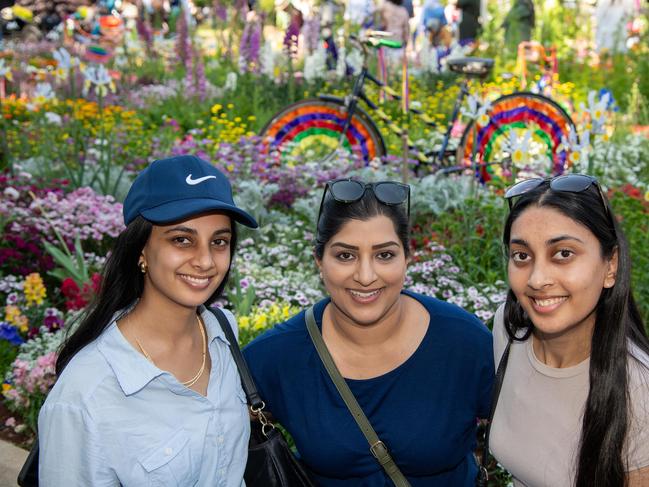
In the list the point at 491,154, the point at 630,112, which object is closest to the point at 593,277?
the point at 491,154

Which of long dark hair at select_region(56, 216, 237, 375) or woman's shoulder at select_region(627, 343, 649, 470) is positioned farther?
long dark hair at select_region(56, 216, 237, 375)

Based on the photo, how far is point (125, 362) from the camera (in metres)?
2.21

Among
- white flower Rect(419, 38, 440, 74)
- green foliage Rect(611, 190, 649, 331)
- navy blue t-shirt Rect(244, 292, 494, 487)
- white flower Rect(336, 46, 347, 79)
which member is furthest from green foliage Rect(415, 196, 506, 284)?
white flower Rect(419, 38, 440, 74)

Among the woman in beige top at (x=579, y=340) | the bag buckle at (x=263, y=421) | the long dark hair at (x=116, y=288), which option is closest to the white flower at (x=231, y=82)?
the long dark hair at (x=116, y=288)

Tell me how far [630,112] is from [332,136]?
4.02 m

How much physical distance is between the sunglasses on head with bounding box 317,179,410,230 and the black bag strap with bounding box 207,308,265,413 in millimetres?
572

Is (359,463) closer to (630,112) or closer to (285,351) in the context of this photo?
(285,351)

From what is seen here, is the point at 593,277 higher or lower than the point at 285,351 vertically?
higher

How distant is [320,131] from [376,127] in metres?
0.59

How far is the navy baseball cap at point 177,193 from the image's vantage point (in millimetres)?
2248

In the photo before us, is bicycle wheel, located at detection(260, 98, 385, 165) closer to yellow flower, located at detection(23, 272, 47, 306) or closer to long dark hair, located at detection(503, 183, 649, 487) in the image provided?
yellow flower, located at detection(23, 272, 47, 306)

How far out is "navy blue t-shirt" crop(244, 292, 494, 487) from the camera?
2604mm

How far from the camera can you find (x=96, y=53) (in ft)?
29.9

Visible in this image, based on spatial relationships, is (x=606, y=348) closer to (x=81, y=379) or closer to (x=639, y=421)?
(x=639, y=421)
